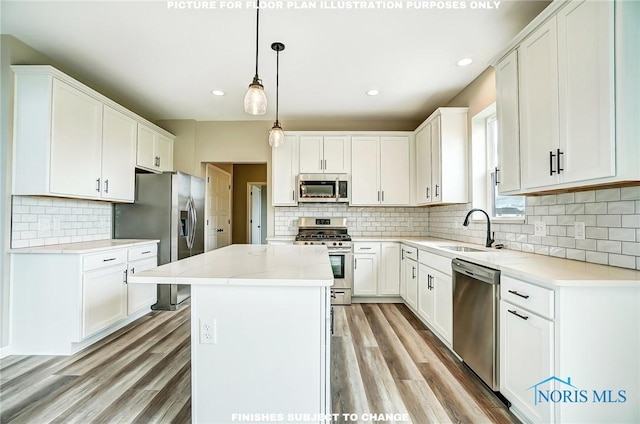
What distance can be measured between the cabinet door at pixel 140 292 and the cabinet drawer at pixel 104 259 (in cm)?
17

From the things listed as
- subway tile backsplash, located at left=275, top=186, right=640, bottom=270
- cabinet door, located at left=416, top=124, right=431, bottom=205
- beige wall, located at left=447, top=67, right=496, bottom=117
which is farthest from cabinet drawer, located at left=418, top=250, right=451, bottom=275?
beige wall, located at left=447, top=67, right=496, bottom=117

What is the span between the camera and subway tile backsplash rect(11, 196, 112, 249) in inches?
101

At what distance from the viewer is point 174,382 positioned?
2.10 m

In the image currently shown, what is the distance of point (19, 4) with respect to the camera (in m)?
2.14

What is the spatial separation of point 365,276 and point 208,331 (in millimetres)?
2770

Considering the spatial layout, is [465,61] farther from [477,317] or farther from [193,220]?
[193,220]

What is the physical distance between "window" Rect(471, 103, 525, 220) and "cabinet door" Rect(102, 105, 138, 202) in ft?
12.8

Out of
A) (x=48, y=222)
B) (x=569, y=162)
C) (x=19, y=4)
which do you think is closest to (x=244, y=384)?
(x=569, y=162)

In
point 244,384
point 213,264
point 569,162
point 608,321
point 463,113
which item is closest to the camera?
point 608,321

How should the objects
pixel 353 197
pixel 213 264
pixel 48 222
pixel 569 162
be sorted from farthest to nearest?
1. pixel 353 197
2. pixel 48 222
3. pixel 213 264
4. pixel 569 162

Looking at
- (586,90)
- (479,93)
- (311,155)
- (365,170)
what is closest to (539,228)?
(586,90)

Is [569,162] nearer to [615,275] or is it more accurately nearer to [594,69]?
[594,69]

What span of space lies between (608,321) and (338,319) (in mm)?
2403

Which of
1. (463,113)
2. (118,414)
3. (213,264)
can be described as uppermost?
(463,113)
